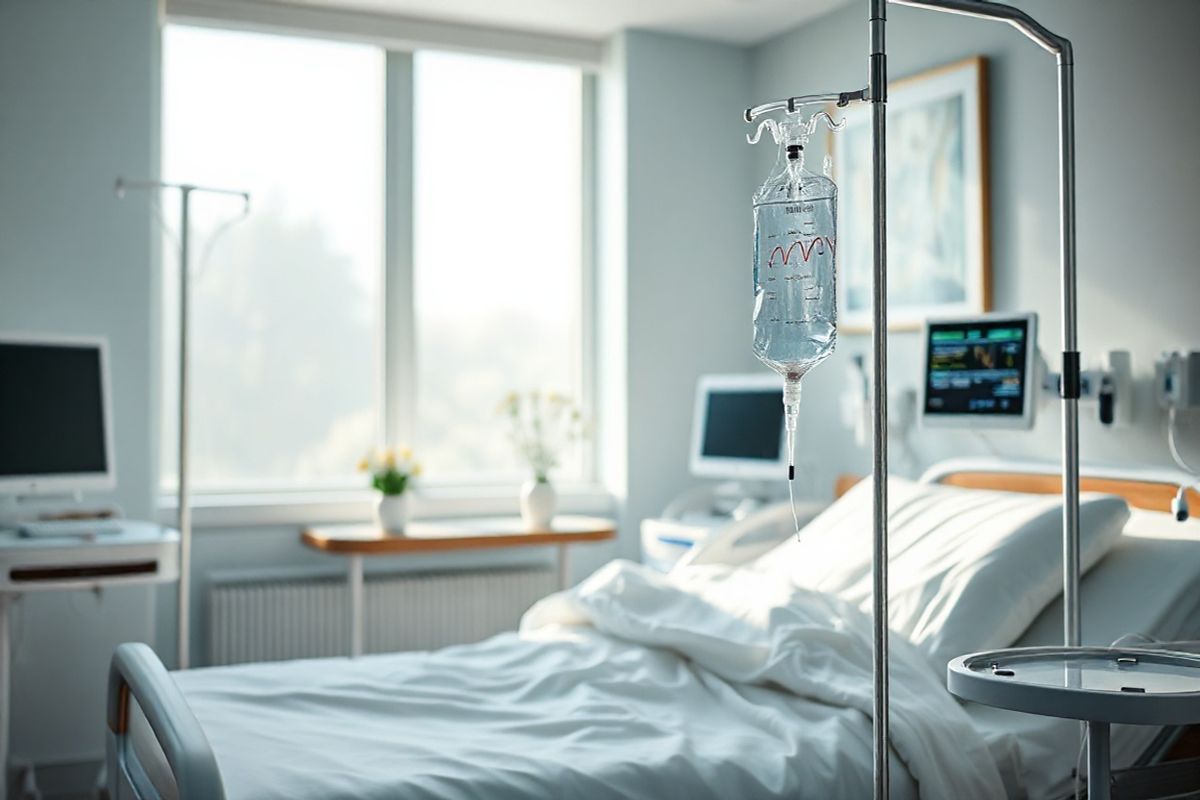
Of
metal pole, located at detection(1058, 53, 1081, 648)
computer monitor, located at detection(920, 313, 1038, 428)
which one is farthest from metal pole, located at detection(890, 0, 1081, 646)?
computer monitor, located at detection(920, 313, 1038, 428)

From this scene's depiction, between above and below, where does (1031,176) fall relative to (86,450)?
above

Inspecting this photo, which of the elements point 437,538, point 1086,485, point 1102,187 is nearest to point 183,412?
point 437,538

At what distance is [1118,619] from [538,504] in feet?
6.91

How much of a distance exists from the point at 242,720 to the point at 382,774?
446mm

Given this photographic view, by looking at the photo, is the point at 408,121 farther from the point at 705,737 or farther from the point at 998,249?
the point at 705,737

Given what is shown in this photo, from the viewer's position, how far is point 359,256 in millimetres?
4258

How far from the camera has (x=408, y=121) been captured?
14.1ft

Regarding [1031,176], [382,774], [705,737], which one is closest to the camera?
[382,774]

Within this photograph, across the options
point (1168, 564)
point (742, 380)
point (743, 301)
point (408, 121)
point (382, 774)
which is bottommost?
point (382, 774)

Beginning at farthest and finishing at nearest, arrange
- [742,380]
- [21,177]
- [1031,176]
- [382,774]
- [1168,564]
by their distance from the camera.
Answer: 1. [742,380]
2. [21,177]
3. [1031,176]
4. [1168,564]
5. [382,774]

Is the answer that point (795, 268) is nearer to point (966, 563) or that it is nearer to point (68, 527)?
point (966, 563)

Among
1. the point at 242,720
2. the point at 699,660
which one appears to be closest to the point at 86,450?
the point at 242,720

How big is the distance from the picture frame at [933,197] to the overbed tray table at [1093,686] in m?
1.93

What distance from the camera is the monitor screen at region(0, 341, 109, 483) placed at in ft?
10.6
